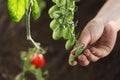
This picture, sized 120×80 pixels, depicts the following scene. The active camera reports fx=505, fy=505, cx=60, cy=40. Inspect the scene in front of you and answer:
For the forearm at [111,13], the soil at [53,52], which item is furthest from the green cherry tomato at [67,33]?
the soil at [53,52]

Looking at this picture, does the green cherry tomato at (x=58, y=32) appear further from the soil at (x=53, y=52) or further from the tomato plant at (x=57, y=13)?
Result: the soil at (x=53, y=52)

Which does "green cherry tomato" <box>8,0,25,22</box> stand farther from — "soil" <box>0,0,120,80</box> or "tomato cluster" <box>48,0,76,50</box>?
"soil" <box>0,0,120,80</box>

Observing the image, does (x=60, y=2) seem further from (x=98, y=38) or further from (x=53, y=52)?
(x=53, y=52)

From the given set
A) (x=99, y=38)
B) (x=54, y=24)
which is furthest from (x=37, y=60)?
(x=54, y=24)

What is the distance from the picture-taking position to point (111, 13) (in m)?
2.00

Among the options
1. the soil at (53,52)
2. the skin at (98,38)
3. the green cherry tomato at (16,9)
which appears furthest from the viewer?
the soil at (53,52)

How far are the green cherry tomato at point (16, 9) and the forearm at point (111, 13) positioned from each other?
2.63 ft

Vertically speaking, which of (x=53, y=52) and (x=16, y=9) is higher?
(x=16, y=9)

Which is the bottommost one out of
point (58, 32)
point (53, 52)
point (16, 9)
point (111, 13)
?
point (53, 52)

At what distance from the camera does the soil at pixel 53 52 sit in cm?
425

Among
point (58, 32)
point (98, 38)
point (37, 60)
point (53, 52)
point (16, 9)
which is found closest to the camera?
point (16, 9)

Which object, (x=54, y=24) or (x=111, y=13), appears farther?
(x=111, y=13)

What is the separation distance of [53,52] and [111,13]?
3.04 m

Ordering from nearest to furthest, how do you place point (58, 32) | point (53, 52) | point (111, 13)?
1. point (58, 32)
2. point (111, 13)
3. point (53, 52)
